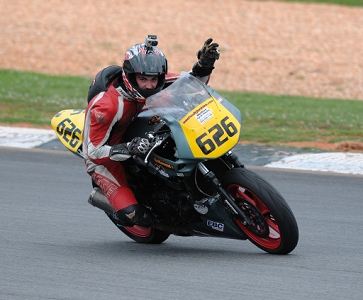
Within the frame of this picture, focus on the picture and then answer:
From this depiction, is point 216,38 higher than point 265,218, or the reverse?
point 265,218

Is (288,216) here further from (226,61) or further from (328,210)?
(226,61)

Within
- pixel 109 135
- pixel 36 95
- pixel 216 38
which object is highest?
pixel 109 135

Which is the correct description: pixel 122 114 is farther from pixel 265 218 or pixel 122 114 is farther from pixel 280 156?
pixel 280 156

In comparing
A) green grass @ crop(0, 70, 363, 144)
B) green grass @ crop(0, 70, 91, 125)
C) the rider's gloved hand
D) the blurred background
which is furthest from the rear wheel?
the blurred background

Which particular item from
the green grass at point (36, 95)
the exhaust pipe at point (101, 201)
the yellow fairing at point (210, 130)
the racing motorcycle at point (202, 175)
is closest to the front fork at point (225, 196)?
the racing motorcycle at point (202, 175)

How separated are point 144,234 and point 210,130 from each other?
142 cm

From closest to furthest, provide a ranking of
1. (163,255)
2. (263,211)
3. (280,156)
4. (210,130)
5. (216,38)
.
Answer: (210,130) → (263,211) → (163,255) → (280,156) → (216,38)

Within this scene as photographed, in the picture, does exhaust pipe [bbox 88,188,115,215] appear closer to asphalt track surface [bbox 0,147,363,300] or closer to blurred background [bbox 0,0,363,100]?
asphalt track surface [bbox 0,147,363,300]

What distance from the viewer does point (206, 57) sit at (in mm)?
6406

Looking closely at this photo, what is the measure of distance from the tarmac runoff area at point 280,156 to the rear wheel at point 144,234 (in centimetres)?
321

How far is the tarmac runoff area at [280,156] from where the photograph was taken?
377 inches

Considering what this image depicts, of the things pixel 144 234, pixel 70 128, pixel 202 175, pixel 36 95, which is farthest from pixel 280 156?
pixel 36 95

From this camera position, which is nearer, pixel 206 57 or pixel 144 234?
pixel 206 57

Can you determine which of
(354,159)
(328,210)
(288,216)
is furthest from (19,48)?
(288,216)
